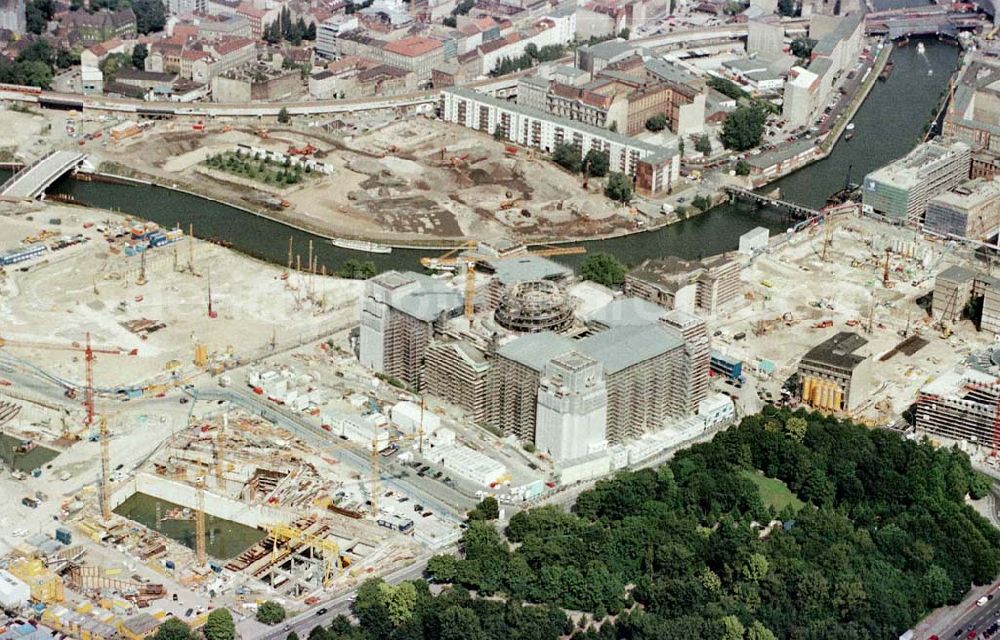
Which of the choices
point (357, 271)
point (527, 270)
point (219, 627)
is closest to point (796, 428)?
point (527, 270)

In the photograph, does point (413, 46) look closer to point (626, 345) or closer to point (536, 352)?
point (626, 345)

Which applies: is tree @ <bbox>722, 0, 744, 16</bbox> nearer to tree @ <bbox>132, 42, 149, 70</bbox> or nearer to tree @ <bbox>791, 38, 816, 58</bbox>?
tree @ <bbox>791, 38, 816, 58</bbox>

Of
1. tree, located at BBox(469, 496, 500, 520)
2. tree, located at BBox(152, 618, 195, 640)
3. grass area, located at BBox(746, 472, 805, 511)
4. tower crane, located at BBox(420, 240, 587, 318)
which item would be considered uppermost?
tower crane, located at BBox(420, 240, 587, 318)

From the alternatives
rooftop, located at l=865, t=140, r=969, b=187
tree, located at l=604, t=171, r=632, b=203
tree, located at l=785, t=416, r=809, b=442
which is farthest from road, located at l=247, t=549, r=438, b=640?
rooftop, located at l=865, t=140, r=969, b=187

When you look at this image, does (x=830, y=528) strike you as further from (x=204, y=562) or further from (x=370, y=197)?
(x=370, y=197)

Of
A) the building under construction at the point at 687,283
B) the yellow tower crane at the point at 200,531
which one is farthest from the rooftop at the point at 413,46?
the yellow tower crane at the point at 200,531

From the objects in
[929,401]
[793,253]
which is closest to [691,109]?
[793,253]
